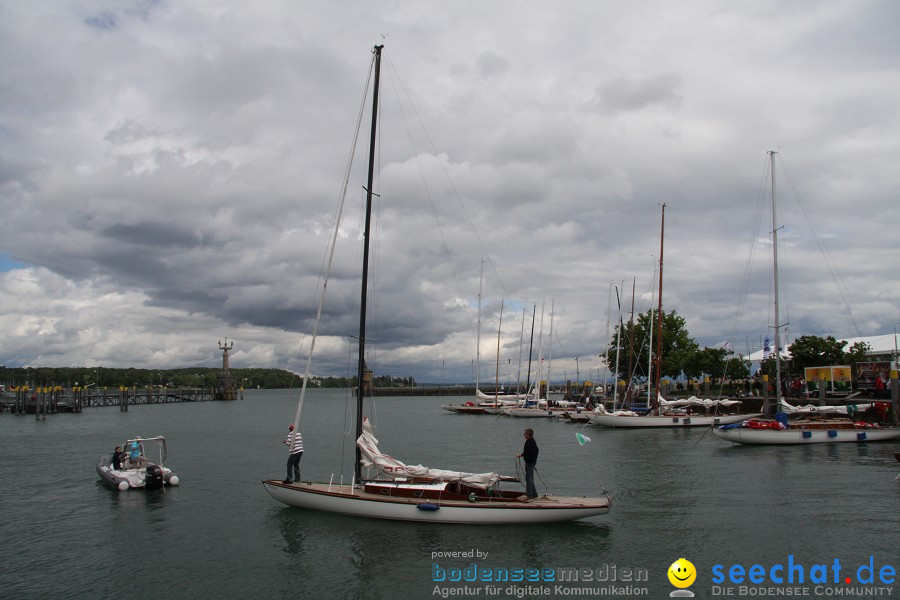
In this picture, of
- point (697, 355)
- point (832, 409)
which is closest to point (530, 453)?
point (832, 409)

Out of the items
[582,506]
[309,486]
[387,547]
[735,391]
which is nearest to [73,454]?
[309,486]

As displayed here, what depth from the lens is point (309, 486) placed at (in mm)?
23312

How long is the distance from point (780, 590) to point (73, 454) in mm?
47395

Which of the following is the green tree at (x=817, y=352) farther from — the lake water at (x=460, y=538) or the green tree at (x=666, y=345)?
the lake water at (x=460, y=538)

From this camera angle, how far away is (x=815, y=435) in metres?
43.1

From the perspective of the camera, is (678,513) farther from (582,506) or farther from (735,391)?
(735,391)

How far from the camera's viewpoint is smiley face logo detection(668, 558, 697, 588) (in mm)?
16344

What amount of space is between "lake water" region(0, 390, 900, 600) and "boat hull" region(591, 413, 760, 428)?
21.6m

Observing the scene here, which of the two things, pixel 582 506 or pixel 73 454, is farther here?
pixel 73 454

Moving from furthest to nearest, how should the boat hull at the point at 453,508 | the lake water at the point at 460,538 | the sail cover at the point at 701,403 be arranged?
the sail cover at the point at 701,403
the boat hull at the point at 453,508
the lake water at the point at 460,538

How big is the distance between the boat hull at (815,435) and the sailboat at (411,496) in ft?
89.5

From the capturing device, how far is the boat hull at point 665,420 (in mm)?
58469

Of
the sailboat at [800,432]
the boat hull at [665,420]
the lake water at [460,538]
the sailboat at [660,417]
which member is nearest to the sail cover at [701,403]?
the sailboat at [660,417]


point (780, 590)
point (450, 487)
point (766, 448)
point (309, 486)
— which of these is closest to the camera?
point (780, 590)
